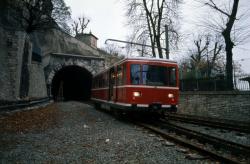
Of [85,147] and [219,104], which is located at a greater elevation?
[219,104]

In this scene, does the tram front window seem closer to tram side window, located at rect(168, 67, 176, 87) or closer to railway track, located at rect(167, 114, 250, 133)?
tram side window, located at rect(168, 67, 176, 87)

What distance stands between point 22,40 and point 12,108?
278 inches

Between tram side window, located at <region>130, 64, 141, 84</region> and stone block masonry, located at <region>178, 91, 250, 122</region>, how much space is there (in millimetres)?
5526

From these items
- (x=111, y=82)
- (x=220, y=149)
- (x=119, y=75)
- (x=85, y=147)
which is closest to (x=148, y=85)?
(x=119, y=75)

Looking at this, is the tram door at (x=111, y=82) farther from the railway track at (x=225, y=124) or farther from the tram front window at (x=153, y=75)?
the railway track at (x=225, y=124)

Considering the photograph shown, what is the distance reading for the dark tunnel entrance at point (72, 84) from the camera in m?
42.8

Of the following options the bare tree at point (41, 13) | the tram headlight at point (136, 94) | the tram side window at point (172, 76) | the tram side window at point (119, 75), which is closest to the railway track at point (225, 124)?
the tram side window at point (172, 76)

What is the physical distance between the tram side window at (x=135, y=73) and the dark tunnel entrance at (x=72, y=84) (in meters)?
30.1

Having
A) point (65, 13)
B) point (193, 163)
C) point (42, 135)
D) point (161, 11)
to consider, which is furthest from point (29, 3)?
point (193, 163)

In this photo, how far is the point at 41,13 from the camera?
24.0 metres

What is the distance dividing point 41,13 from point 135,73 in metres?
15.6

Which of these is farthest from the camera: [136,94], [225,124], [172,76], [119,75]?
[119,75]

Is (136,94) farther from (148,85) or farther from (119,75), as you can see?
(119,75)

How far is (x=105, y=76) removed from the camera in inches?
639
